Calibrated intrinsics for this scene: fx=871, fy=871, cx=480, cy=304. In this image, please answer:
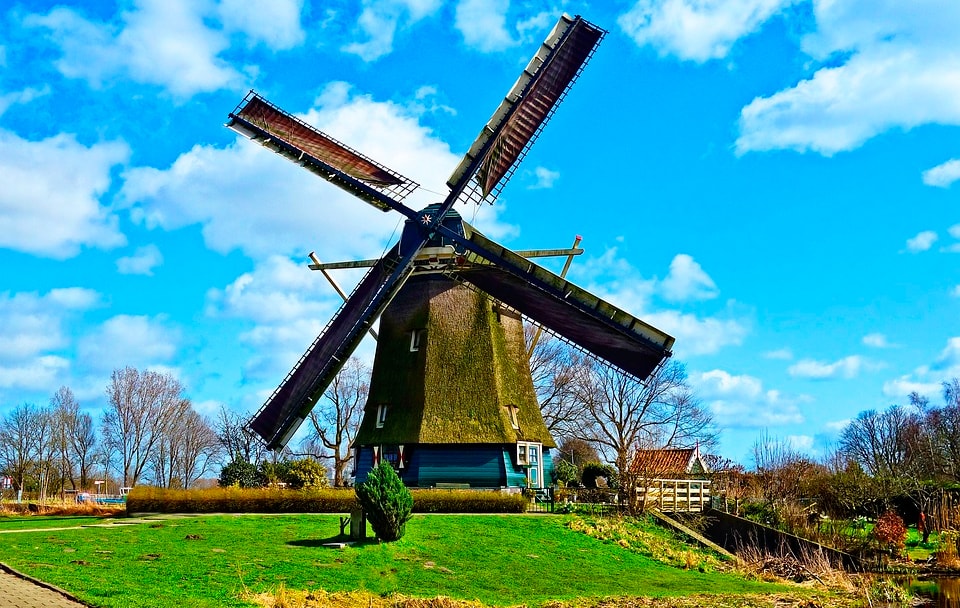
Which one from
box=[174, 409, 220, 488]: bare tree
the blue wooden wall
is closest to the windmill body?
the blue wooden wall

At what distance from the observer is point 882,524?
26.4m

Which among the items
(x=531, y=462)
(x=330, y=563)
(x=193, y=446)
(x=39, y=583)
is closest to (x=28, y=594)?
(x=39, y=583)

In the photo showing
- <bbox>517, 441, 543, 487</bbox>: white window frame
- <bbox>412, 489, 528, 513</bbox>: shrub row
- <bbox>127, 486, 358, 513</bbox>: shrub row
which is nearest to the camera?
<bbox>412, 489, 528, 513</bbox>: shrub row

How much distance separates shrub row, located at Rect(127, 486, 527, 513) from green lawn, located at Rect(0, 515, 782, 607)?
1.87 m

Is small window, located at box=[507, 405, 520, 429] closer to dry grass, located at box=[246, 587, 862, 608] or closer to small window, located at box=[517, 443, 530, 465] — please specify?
small window, located at box=[517, 443, 530, 465]

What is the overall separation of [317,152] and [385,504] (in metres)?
14.3

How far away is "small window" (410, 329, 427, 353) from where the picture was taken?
3028 cm

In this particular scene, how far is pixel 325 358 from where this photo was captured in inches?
1128

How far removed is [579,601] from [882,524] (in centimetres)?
1427

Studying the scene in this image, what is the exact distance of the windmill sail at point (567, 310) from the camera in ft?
87.6

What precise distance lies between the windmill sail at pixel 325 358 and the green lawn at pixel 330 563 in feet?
14.1

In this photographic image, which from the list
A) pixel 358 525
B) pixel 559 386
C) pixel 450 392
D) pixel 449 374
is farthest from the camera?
pixel 559 386

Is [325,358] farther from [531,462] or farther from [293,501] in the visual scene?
[531,462]

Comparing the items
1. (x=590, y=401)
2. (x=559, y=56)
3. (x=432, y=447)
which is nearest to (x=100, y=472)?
(x=590, y=401)
